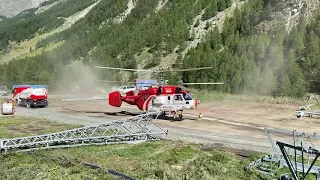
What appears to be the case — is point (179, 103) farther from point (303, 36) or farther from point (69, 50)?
point (69, 50)

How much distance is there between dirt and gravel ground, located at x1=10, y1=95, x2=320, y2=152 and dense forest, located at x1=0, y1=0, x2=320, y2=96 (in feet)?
65.3

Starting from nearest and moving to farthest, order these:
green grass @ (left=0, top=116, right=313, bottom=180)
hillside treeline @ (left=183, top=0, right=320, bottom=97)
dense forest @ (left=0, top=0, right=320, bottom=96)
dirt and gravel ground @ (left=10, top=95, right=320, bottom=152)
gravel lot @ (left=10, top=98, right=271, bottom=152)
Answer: green grass @ (left=0, top=116, right=313, bottom=180), gravel lot @ (left=10, top=98, right=271, bottom=152), dirt and gravel ground @ (left=10, top=95, right=320, bottom=152), hillside treeline @ (left=183, top=0, right=320, bottom=97), dense forest @ (left=0, top=0, right=320, bottom=96)

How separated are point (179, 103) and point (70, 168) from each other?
1619 cm

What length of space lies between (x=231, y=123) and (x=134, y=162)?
616 inches

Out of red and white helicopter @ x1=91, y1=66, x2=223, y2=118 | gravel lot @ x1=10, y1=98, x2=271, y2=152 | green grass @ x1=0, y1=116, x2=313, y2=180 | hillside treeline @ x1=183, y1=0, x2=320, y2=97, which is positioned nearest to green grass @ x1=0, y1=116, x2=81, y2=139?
Result: gravel lot @ x1=10, y1=98, x2=271, y2=152

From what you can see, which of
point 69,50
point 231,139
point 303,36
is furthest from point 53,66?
point 231,139

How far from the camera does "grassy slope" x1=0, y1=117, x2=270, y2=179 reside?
1708cm

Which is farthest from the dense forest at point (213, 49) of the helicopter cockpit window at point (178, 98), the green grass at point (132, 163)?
the green grass at point (132, 163)

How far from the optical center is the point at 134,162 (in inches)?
782

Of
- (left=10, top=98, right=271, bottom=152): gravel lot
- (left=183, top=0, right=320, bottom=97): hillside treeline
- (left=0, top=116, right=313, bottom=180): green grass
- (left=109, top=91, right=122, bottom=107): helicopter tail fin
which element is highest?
(left=183, top=0, right=320, bottom=97): hillside treeline

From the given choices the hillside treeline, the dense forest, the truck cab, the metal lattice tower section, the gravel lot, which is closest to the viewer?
the metal lattice tower section

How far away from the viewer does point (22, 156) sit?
2038 centimetres

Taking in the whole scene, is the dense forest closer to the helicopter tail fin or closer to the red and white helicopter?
the red and white helicopter

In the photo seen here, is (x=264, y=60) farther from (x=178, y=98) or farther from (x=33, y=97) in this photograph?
(x=33, y=97)
